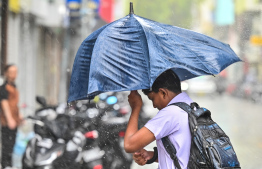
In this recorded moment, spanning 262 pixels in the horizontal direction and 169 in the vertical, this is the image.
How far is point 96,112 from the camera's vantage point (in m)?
6.45

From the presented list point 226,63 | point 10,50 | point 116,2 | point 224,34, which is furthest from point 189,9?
point 226,63

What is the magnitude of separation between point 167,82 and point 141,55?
21 cm

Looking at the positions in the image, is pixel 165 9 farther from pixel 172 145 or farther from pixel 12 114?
pixel 172 145

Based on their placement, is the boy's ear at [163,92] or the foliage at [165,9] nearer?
the boy's ear at [163,92]

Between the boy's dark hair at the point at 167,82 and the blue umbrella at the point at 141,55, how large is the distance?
0.08m

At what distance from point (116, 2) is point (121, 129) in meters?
22.5

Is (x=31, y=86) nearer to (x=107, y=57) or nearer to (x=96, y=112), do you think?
(x=96, y=112)

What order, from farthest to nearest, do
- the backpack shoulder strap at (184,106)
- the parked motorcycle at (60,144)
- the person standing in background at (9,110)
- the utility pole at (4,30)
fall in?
1. the utility pole at (4,30)
2. the person standing in background at (9,110)
3. the parked motorcycle at (60,144)
4. the backpack shoulder strap at (184,106)

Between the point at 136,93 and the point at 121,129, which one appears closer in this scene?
the point at 136,93

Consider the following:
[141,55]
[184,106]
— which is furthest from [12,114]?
[184,106]

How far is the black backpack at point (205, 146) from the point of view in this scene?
2664 mm

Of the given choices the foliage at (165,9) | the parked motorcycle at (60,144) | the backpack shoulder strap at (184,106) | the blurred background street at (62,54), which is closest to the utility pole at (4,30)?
the blurred background street at (62,54)

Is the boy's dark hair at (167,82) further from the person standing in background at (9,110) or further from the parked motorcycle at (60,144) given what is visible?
the person standing in background at (9,110)

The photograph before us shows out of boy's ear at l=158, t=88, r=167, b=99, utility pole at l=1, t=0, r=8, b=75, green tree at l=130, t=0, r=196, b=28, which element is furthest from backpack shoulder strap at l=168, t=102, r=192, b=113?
green tree at l=130, t=0, r=196, b=28
